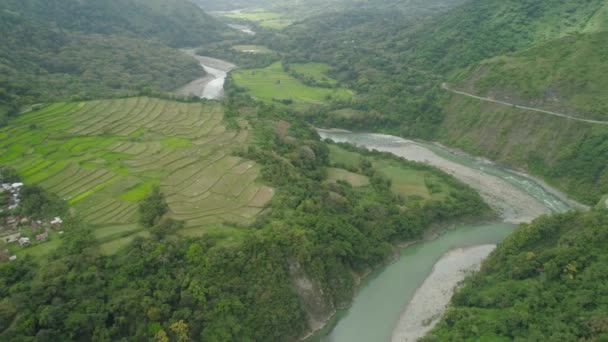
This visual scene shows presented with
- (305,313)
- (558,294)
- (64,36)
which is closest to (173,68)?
(64,36)

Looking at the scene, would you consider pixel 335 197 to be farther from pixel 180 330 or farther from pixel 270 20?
pixel 270 20

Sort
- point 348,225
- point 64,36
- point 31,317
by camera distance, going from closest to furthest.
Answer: point 31,317 → point 348,225 → point 64,36

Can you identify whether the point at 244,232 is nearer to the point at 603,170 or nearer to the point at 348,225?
the point at 348,225

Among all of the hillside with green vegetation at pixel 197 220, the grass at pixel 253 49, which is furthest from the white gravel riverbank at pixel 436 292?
the grass at pixel 253 49

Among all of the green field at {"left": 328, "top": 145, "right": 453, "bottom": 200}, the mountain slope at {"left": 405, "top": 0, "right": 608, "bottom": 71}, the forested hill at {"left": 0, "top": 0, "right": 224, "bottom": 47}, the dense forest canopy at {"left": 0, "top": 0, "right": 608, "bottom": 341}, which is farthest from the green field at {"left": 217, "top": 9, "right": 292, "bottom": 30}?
the green field at {"left": 328, "top": 145, "right": 453, "bottom": 200}

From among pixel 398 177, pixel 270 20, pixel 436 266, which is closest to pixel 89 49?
pixel 398 177

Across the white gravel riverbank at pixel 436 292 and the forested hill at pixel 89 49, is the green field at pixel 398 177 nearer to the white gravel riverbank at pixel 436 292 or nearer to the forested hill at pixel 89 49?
the white gravel riverbank at pixel 436 292

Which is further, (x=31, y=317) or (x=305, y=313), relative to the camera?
(x=305, y=313)
